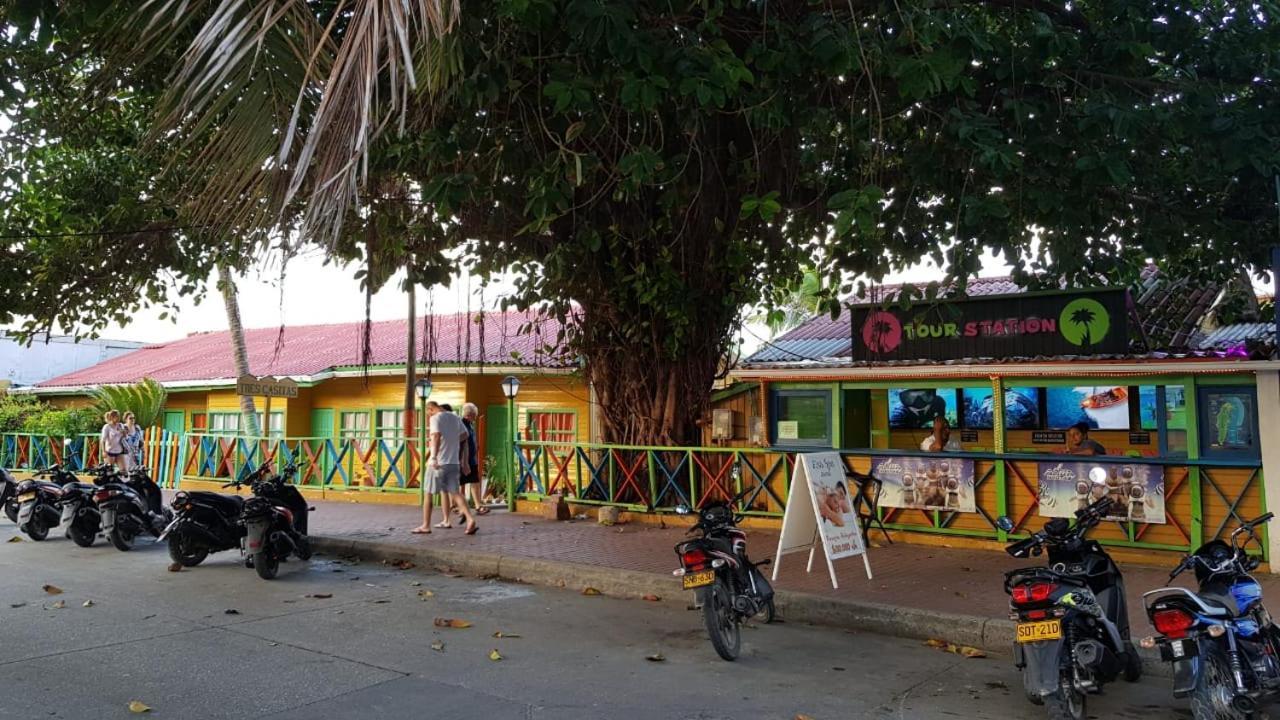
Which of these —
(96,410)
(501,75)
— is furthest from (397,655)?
(96,410)

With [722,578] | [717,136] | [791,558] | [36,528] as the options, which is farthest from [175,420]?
[722,578]

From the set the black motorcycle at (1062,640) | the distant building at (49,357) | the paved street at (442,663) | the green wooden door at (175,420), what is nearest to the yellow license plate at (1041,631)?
the black motorcycle at (1062,640)

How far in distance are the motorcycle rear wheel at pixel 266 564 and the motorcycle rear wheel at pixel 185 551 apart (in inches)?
39.1

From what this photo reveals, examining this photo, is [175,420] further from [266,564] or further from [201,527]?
[266,564]

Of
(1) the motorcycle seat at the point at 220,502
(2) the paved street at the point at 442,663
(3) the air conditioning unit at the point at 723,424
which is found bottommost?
(2) the paved street at the point at 442,663

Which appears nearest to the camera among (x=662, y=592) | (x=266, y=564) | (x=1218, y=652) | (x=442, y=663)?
(x=1218, y=652)

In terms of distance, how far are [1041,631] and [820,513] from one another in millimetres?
3498

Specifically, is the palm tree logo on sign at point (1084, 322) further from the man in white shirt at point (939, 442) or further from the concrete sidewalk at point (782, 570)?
the concrete sidewalk at point (782, 570)

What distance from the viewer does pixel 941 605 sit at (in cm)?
750

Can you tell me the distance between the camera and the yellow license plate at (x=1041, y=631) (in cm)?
480

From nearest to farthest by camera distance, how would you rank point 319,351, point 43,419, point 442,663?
1. point 442,663
2. point 319,351
3. point 43,419

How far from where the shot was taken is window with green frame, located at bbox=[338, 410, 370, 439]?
70.2ft

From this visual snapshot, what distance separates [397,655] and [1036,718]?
3972 mm

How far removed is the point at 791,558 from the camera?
982 cm
